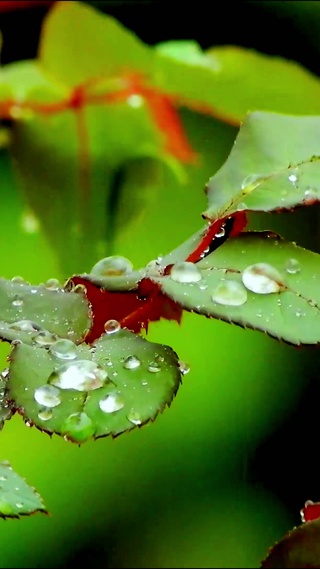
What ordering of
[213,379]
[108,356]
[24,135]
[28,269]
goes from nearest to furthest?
1. [108,356]
2. [28,269]
3. [213,379]
4. [24,135]

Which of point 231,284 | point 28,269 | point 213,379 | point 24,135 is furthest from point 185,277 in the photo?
point 24,135

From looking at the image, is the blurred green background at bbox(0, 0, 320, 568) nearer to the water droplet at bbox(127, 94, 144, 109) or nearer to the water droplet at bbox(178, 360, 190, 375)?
the water droplet at bbox(127, 94, 144, 109)

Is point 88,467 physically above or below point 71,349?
below

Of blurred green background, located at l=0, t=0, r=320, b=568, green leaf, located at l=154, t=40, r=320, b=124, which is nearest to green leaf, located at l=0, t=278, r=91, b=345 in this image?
blurred green background, located at l=0, t=0, r=320, b=568

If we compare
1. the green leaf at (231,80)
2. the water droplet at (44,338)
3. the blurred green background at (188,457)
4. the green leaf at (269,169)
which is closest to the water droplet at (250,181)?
the green leaf at (269,169)

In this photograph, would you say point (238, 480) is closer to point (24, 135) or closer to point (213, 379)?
point (213, 379)
